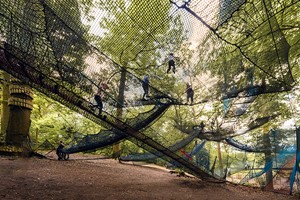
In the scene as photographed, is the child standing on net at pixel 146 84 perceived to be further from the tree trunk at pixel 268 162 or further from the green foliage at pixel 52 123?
the green foliage at pixel 52 123

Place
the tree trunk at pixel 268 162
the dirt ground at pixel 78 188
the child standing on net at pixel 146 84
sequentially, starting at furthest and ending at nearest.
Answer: the tree trunk at pixel 268 162 → the child standing on net at pixel 146 84 → the dirt ground at pixel 78 188

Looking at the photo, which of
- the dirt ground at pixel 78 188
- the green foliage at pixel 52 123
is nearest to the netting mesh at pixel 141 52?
the dirt ground at pixel 78 188

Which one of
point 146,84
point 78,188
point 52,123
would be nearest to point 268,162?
point 146,84

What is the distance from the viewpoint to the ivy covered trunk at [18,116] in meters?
4.53

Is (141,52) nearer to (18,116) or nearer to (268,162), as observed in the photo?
(18,116)

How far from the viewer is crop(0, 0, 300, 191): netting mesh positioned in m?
2.51

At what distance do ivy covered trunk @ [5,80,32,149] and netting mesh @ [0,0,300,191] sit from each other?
3.65 ft

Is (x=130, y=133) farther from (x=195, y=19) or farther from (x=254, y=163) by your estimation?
(x=254, y=163)

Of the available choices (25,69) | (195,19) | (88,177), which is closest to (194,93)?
(195,19)

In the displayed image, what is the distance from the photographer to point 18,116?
4.64 metres

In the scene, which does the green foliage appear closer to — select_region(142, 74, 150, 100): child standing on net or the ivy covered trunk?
the ivy covered trunk

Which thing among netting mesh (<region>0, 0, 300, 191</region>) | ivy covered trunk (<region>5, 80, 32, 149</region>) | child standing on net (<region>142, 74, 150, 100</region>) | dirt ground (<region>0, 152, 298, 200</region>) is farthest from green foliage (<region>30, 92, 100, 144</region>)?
child standing on net (<region>142, 74, 150, 100</region>)

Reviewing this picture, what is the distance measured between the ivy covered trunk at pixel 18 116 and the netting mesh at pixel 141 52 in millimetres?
1112

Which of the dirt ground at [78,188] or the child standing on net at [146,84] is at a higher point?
the child standing on net at [146,84]
